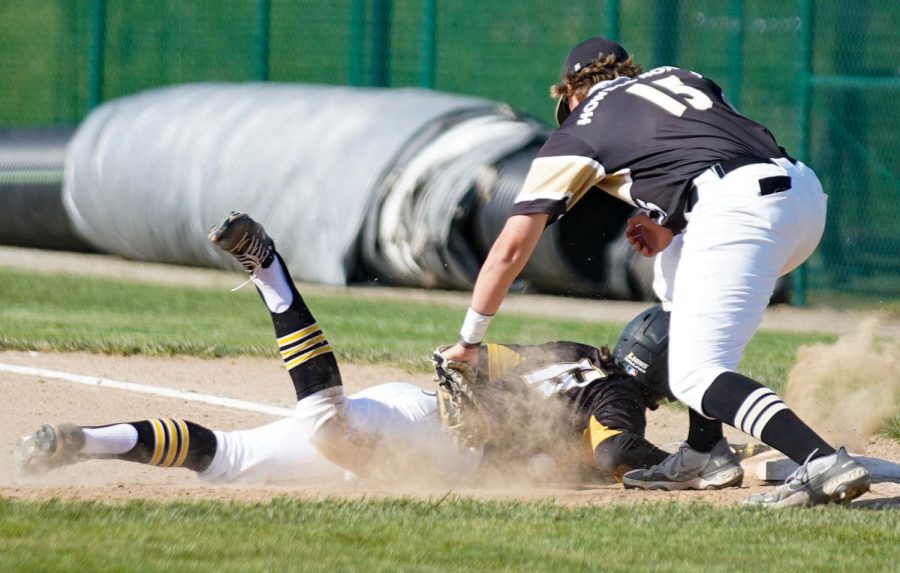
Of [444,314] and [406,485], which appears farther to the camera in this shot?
[444,314]

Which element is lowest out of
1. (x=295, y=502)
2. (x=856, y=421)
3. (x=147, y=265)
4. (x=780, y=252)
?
(x=147, y=265)

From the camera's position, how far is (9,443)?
6043 mm

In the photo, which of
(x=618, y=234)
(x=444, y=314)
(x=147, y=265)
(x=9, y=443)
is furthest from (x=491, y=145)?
(x=9, y=443)

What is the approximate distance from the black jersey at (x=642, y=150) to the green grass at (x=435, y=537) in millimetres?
1087

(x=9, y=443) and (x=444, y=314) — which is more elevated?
(x=9, y=443)

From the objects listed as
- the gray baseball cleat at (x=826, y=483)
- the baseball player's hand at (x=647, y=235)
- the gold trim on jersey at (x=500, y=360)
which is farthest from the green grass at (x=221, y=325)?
the gray baseball cleat at (x=826, y=483)

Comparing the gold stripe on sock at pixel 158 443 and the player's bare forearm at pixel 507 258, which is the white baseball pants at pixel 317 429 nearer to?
the gold stripe on sock at pixel 158 443

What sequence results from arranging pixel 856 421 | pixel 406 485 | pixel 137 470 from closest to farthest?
1. pixel 406 485
2. pixel 137 470
3. pixel 856 421

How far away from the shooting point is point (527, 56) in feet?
54.3

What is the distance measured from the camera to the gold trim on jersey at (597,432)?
5.28 meters

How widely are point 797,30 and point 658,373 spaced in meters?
9.30

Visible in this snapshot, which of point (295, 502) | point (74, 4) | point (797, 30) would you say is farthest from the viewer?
point (74, 4)

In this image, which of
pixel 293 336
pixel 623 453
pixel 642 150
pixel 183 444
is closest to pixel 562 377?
pixel 623 453

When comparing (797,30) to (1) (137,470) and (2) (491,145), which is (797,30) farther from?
(1) (137,470)
